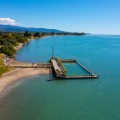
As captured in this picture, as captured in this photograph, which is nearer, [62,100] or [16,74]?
[62,100]

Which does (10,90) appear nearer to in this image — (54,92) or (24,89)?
(24,89)

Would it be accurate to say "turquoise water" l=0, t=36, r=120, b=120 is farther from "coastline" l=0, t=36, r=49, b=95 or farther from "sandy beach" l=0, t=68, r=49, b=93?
"sandy beach" l=0, t=68, r=49, b=93

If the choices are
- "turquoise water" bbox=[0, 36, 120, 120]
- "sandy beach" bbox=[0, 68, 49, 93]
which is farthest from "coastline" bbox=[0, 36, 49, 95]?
"turquoise water" bbox=[0, 36, 120, 120]

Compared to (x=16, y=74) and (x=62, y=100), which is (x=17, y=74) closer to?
(x=16, y=74)

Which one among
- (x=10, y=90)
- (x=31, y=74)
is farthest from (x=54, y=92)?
(x=31, y=74)

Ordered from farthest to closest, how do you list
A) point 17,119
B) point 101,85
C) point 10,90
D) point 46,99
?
point 101,85, point 10,90, point 46,99, point 17,119

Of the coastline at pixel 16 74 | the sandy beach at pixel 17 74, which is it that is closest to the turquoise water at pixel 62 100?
the coastline at pixel 16 74

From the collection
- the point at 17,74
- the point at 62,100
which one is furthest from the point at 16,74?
the point at 62,100

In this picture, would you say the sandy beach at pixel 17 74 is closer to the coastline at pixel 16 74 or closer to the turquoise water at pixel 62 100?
the coastline at pixel 16 74

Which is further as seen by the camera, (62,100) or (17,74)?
(17,74)
